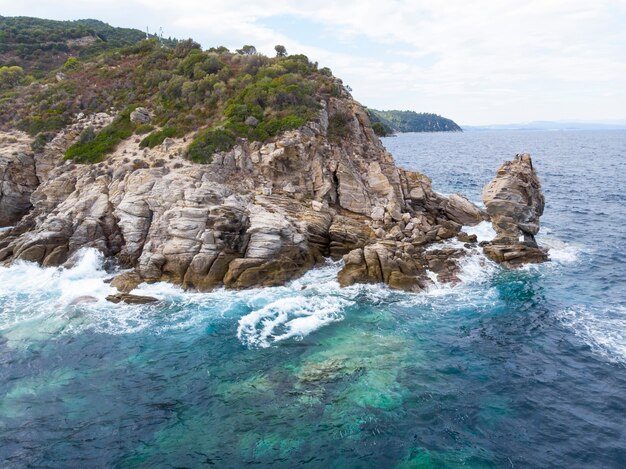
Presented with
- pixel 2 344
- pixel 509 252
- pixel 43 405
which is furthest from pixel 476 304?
pixel 2 344

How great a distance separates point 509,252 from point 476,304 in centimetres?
1027

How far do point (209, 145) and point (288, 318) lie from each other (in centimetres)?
2308

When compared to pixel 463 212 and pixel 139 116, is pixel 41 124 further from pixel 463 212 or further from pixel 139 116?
pixel 463 212

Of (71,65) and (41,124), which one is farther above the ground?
(71,65)

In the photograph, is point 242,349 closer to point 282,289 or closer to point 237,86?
point 282,289

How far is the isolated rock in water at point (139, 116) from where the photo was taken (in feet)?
178

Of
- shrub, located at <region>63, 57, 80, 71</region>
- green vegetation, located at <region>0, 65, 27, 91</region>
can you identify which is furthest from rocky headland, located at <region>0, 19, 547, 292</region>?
green vegetation, located at <region>0, 65, 27, 91</region>

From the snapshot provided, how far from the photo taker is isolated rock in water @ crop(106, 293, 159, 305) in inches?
1262

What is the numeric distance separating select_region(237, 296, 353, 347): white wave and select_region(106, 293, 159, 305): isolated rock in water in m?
7.80

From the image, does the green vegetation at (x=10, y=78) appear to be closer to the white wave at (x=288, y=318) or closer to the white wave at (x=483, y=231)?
the white wave at (x=288, y=318)

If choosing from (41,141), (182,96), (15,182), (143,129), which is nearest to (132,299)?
(143,129)

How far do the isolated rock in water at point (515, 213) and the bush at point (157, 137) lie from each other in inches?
1419

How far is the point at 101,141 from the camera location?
50781 mm

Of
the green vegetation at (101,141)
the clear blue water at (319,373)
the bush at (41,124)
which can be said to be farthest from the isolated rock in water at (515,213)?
the bush at (41,124)
